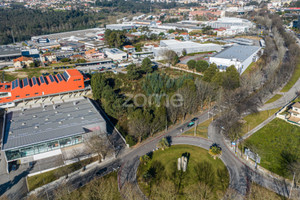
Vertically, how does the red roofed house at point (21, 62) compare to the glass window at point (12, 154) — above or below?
above

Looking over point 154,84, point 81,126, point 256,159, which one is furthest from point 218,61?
point 81,126

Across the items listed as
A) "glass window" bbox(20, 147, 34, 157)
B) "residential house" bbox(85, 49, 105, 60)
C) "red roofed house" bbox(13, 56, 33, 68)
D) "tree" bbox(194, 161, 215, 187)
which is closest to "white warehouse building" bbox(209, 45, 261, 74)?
"tree" bbox(194, 161, 215, 187)

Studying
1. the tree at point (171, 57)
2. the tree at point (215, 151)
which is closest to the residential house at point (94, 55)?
the tree at point (171, 57)

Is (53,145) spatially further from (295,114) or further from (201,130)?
(295,114)

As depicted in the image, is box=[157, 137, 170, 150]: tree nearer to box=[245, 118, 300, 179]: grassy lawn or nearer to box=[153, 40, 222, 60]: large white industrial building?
box=[245, 118, 300, 179]: grassy lawn

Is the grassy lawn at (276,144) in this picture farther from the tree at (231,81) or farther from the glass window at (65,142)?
the glass window at (65,142)

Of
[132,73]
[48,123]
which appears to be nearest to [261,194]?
[48,123]
